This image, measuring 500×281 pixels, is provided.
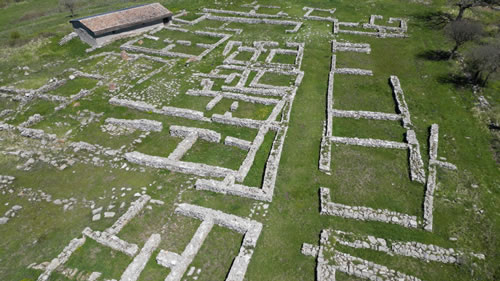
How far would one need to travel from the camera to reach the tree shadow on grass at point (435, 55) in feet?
105

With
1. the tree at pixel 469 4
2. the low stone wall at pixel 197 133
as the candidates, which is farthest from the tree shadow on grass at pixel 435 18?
the low stone wall at pixel 197 133

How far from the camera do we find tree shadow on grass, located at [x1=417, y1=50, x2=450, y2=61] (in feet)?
105

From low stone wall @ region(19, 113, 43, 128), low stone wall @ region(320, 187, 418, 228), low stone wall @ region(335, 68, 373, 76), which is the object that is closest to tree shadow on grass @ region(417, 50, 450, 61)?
low stone wall @ region(335, 68, 373, 76)

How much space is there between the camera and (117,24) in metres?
37.4

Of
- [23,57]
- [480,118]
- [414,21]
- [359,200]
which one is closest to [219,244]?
[359,200]

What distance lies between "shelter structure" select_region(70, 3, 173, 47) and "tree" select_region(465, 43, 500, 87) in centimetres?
3898

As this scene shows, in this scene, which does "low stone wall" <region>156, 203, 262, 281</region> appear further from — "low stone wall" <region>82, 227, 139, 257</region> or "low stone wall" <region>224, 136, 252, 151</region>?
"low stone wall" <region>224, 136, 252, 151</region>

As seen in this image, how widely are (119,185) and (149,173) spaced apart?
202cm

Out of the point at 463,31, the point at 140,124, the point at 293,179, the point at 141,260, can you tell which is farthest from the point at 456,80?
the point at 141,260

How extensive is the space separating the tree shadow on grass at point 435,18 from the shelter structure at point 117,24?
37.8m

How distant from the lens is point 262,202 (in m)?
17.0

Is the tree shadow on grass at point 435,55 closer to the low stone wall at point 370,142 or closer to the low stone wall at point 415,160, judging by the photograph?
the low stone wall at point 415,160

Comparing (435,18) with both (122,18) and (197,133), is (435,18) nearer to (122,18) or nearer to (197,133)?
(197,133)

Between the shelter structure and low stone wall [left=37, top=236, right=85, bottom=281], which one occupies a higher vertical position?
the shelter structure
